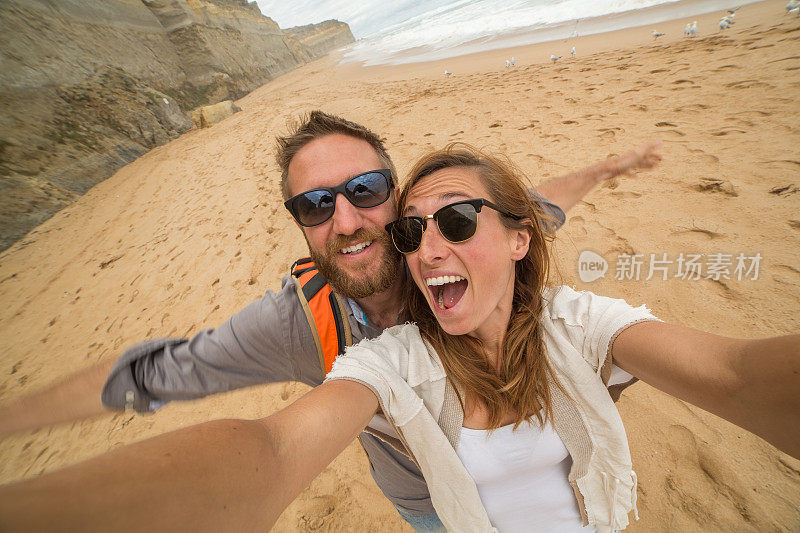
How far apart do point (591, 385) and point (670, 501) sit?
3.94 ft

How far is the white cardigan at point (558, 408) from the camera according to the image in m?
1.10

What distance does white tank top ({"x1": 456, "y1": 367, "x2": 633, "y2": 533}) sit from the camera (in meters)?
1.15

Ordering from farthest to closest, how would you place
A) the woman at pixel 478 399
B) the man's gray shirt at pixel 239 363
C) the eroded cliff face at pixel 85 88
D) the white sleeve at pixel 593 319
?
the eroded cliff face at pixel 85 88, the man's gray shirt at pixel 239 363, the white sleeve at pixel 593 319, the woman at pixel 478 399

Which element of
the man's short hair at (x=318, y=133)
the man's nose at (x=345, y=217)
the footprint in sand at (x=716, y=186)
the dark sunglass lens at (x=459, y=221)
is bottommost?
the footprint in sand at (x=716, y=186)

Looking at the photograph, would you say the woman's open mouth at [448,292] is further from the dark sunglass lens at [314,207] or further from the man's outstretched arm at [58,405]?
the man's outstretched arm at [58,405]

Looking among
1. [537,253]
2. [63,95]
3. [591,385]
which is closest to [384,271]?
[537,253]

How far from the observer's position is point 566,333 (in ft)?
4.00

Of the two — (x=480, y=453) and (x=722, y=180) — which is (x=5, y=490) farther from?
(x=722, y=180)

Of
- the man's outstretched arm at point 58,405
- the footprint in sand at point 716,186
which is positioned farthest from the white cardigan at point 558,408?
the footprint in sand at point 716,186

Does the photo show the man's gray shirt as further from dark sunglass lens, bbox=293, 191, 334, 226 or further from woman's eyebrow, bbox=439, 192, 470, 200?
woman's eyebrow, bbox=439, 192, 470, 200

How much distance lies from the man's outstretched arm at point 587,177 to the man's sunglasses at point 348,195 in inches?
50.3

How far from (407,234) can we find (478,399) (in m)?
0.78

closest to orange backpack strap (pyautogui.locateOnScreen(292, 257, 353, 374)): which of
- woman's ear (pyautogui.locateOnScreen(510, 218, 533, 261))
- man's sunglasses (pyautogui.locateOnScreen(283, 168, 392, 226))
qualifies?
man's sunglasses (pyautogui.locateOnScreen(283, 168, 392, 226))

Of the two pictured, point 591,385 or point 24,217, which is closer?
point 591,385
